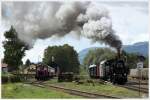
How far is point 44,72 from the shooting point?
76.4 ft

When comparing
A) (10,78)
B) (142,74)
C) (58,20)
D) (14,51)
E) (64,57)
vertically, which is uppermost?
(58,20)

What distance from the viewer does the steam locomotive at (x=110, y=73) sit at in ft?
78.2

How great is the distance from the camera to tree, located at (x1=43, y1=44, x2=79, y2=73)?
22781mm

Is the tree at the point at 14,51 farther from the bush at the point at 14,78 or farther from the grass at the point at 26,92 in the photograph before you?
the grass at the point at 26,92

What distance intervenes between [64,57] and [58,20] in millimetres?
1245

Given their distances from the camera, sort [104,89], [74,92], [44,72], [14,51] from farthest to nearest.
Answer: [44,72], [14,51], [104,89], [74,92]

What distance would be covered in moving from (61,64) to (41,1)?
2.22 metres

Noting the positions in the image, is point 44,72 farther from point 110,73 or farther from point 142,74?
point 142,74

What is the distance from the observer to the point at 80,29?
2309 centimetres

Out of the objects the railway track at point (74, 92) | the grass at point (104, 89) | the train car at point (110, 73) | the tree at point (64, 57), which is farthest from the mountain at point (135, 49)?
the railway track at point (74, 92)

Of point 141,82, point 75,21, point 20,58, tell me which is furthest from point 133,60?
point 20,58

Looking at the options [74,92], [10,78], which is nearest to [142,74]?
[74,92]

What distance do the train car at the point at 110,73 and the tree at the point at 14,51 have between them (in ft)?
7.87

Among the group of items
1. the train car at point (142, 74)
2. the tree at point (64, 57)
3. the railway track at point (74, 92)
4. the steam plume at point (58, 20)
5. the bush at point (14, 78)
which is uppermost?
the steam plume at point (58, 20)
